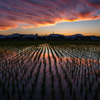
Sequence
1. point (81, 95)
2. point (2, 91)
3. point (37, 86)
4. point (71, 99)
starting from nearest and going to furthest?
point (71, 99) < point (81, 95) < point (2, 91) < point (37, 86)

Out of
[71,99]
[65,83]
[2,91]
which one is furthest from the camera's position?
[65,83]

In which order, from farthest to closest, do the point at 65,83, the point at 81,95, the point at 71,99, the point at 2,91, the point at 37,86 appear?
the point at 65,83
the point at 37,86
the point at 2,91
the point at 81,95
the point at 71,99

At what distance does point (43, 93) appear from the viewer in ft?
10.2

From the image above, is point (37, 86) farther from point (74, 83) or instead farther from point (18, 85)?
point (74, 83)

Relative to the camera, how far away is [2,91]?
10.7ft

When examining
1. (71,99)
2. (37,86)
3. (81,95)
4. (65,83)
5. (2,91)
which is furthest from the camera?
(65,83)

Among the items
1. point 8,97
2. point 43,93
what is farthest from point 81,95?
point 8,97

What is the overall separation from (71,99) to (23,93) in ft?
5.02

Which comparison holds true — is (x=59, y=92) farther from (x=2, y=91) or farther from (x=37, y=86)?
(x=2, y=91)

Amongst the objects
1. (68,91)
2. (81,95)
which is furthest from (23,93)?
(81,95)

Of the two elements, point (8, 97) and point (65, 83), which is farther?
point (65, 83)

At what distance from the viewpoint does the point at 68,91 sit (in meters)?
3.26

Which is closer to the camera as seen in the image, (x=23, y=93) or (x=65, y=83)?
(x=23, y=93)

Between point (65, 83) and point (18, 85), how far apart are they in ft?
6.01
